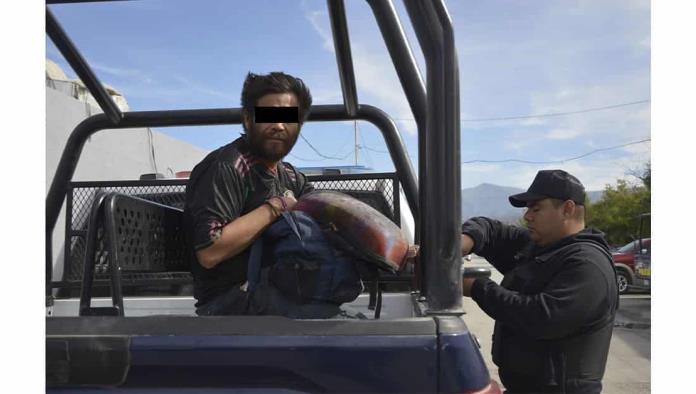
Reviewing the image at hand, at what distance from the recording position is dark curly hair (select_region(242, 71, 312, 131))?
6.01ft

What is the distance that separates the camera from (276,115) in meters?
1.82

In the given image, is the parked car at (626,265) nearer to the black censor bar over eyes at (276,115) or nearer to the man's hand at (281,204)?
the black censor bar over eyes at (276,115)

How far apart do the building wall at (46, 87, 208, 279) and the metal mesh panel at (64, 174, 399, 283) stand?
1.40 feet

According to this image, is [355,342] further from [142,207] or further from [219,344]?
[142,207]

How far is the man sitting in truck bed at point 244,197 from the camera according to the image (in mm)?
1544

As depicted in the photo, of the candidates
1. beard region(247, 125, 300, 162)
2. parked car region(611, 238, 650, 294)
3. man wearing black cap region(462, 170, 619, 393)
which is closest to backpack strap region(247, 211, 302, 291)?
beard region(247, 125, 300, 162)

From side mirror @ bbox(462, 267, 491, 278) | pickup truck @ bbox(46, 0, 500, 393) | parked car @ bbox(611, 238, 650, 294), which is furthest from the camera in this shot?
parked car @ bbox(611, 238, 650, 294)

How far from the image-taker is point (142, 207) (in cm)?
204

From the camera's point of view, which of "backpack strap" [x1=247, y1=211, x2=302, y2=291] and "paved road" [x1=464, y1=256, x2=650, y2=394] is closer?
"backpack strap" [x1=247, y1=211, x2=302, y2=291]

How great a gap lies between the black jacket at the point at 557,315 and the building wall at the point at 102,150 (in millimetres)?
2434

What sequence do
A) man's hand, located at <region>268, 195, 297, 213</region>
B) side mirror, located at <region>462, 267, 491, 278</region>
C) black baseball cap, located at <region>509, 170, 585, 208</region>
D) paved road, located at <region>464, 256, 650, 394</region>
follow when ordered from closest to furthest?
side mirror, located at <region>462, 267, 491, 278</region>, man's hand, located at <region>268, 195, 297, 213</region>, black baseball cap, located at <region>509, 170, 585, 208</region>, paved road, located at <region>464, 256, 650, 394</region>

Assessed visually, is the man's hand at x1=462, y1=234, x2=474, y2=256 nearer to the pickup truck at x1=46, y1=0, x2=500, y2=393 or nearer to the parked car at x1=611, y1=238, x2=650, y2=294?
the pickup truck at x1=46, y1=0, x2=500, y2=393

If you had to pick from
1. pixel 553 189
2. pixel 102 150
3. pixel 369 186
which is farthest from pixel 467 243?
pixel 102 150

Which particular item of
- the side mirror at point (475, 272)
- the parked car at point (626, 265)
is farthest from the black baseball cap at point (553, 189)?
the parked car at point (626, 265)
